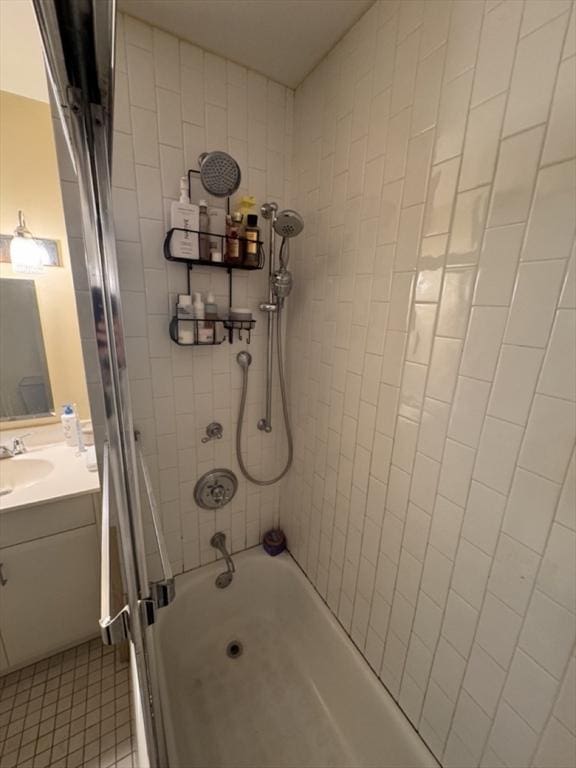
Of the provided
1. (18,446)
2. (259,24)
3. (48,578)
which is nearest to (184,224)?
(259,24)

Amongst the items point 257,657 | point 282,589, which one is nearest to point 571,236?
point 282,589

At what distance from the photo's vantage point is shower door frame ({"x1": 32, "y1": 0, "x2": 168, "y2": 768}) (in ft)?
0.77

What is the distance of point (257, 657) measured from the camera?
55.2 inches

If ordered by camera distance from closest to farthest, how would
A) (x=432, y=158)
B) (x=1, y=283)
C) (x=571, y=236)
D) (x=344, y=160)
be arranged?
(x=571, y=236), (x=432, y=158), (x=344, y=160), (x=1, y=283)

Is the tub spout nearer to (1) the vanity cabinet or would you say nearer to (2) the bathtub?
(2) the bathtub

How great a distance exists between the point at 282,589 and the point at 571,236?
171 centimetres

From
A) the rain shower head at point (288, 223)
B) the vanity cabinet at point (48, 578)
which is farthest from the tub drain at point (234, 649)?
the rain shower head at point (288, 223)

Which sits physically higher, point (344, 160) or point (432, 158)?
point (344, 160)

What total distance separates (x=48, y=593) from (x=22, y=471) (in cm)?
51

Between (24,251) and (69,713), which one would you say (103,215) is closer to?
(24,251)

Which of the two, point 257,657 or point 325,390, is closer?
point 325,390

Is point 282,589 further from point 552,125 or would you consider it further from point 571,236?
point 552,125

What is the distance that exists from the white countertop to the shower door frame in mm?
836

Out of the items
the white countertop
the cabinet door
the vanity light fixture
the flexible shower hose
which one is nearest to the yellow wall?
the vanity light fixture
